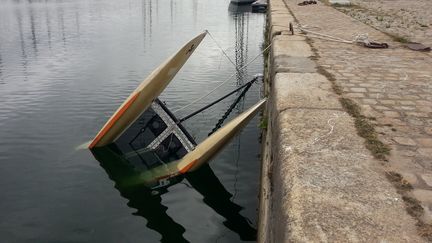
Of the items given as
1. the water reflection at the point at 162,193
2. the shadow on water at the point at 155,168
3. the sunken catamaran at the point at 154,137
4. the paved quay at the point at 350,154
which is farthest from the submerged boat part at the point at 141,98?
the paved quay at the point at 350,154

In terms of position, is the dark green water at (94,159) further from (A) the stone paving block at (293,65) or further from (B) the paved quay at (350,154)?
(B) the paved quay at (350,154)

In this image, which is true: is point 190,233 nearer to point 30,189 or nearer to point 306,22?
point 30,189

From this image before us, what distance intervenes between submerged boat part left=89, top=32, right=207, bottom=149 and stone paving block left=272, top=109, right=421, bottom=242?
5398 mm

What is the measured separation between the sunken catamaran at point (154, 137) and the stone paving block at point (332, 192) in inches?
173

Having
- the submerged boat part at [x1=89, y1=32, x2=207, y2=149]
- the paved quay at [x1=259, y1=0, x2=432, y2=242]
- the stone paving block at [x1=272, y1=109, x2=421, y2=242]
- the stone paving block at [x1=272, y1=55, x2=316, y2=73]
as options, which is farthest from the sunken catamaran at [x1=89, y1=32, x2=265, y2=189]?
the stone paving block at [x1=272, y1=109, x2=421, y2=242]

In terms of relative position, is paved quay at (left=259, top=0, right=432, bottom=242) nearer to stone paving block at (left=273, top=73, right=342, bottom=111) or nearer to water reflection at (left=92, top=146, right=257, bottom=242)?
stone paving block at (left=273, top=73, right=342, bottom=111)

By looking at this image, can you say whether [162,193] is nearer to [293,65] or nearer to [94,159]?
[94,159]

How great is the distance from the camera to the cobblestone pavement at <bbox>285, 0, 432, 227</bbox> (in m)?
3.38

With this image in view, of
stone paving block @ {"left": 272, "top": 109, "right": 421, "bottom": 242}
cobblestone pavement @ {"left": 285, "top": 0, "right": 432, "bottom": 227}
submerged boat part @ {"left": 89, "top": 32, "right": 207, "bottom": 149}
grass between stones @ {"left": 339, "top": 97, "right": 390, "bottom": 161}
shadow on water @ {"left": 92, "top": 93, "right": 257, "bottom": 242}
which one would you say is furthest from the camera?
submerged boat part @ {"left": 89, "top": 32, "right": 207, "bottom": 149}

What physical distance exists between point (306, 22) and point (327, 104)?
10.0 m

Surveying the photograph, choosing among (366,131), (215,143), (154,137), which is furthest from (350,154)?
(154,137)

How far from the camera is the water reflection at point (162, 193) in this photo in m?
6.87

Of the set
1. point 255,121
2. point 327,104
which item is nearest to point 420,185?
point 327,104

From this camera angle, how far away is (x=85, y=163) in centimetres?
943
